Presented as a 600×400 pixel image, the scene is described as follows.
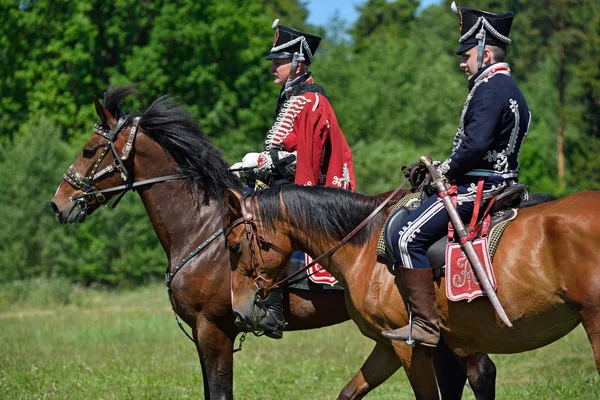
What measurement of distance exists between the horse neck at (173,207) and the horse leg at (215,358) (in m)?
0.74

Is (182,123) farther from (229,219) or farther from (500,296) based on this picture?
(500,296)

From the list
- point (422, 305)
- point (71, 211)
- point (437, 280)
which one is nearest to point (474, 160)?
point (437, 280)

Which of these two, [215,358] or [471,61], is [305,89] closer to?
[471,61]

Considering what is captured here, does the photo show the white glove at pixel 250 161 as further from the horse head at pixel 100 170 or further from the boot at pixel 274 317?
the boot at pixel 274 317

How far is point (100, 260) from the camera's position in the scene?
3109 cm

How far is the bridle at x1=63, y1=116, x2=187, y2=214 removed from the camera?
821 cm

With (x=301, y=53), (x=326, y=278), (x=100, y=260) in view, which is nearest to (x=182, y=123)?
(x=301, y=53)

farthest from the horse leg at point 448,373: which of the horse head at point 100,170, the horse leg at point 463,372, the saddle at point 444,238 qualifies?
the horse head at point 100,170

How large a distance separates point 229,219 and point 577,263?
2.76 m

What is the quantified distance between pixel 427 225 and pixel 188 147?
2925 millimetres

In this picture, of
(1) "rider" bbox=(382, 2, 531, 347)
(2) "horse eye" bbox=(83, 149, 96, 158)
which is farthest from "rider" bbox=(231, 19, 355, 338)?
(1) "rider" bbox=(382, 2, 531, 347)

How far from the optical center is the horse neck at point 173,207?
805 centimetres

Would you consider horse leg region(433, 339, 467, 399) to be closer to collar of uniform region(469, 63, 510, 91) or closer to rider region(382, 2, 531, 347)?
rider region(382, 2, 531, 347)

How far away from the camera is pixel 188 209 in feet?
26.8
